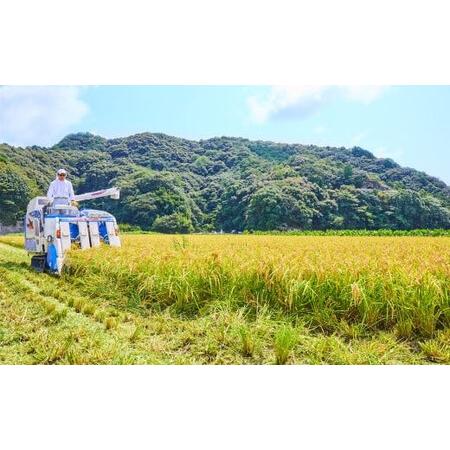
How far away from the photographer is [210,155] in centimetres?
732

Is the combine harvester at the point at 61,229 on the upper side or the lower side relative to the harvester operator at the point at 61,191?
lower

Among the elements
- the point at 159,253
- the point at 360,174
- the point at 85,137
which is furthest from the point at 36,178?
the point at 360,174

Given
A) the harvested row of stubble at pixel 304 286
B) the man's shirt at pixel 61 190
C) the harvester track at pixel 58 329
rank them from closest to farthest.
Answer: the harvester track at pixel 58 329 → the harvested row of stubble at pixel 304 286 → the man's shirt at pixel 61 190

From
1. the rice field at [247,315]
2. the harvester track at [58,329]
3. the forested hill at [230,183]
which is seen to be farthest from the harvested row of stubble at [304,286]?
the forested hill at [230,183]

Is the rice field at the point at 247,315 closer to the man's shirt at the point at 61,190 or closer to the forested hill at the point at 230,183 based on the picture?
the forested hill at the point at 230,183

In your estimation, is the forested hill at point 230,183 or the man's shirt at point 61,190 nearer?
the forested hill at point 230,183

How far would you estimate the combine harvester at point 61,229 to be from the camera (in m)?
6.36

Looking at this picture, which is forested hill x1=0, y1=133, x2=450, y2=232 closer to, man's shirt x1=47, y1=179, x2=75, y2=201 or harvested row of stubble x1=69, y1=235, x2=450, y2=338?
man's shirt x1=47, y1=179, x2=75, y2=201

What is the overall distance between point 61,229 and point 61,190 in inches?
23.6

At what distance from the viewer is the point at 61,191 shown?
21.3 feet

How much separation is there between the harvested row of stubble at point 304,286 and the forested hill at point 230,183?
1.29 meters

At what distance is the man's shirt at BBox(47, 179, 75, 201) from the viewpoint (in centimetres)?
640

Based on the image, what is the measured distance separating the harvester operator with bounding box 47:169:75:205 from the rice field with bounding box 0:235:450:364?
6.16 ft

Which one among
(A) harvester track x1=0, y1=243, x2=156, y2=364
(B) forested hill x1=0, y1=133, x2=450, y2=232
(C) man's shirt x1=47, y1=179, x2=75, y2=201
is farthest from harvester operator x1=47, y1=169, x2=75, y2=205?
(A) harvester track x1=0, y1=243, x2=156, y2=364
